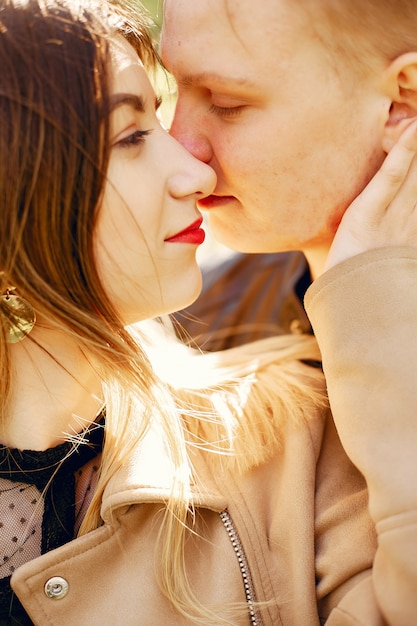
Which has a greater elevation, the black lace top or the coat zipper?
the black lace top

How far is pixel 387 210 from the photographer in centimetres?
200

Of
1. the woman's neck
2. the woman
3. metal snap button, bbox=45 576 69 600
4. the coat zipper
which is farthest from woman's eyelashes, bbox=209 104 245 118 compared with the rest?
metal snap button, bbox=45 576 69 600

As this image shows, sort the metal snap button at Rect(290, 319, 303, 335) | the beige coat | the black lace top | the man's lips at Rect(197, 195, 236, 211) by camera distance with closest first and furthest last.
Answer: the beige coat < the black lace top < the man's lips at Rect(197, 195, 236, 211) < the metal snap button at Rect(290, 319, 303, 335)

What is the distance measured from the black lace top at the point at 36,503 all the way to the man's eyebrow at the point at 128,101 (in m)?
0.77

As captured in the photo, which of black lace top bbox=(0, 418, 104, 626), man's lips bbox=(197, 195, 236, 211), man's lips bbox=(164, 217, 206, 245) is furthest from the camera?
man's lips bbox=(197, 195, 236, 211)

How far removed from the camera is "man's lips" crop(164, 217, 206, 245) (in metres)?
1.89

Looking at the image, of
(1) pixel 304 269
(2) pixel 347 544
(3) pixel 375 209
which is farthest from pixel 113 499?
(1) pixel 304 269

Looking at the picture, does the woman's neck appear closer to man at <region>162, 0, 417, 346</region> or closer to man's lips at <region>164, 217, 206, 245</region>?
man's lips at <region>164, 217, 206, 245</region>

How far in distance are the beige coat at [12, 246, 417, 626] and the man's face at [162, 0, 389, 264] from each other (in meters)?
0.41

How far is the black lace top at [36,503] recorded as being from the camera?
177 centimetres

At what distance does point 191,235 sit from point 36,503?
0.76 metres

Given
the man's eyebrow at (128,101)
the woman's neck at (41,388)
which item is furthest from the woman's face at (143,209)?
the woman's neck at (41,388)

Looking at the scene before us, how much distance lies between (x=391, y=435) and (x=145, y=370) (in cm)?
62

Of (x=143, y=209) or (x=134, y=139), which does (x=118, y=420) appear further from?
(x=134, y=139)
